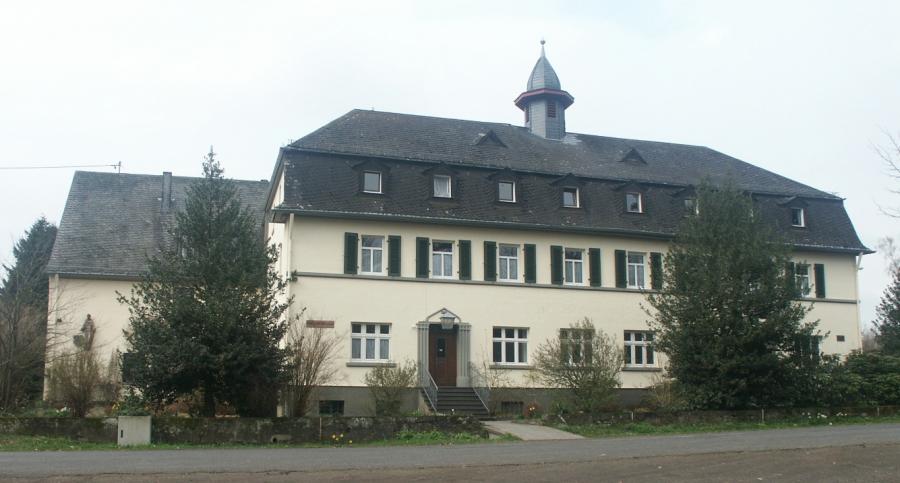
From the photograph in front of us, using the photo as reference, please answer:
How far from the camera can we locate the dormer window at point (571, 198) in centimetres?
3122

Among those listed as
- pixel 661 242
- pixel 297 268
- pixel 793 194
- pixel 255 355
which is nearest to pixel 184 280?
pixel 255 355

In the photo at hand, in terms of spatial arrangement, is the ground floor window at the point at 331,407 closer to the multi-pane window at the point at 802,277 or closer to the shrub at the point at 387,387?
the shrub at the point at 387,387

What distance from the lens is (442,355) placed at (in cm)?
2852

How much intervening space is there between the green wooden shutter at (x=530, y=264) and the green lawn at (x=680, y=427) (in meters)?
7.71

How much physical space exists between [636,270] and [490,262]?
5.67 metres

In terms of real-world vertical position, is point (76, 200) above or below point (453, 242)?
above

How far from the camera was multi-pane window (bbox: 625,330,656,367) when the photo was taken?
30641 millimetres

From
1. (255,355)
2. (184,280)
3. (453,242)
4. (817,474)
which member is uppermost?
(453,242)

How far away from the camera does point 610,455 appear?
1614 centimetres

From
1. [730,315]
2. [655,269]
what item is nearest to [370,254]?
[655,269]

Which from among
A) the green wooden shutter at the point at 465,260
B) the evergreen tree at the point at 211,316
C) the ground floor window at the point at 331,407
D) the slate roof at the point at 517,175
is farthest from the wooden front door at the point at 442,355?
the evergreen tree at the point at 211,316

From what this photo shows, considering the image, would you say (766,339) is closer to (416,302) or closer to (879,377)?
(879,377)

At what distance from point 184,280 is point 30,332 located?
7899 mm

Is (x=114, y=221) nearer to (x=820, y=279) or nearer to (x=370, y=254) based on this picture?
(x=370, y=254)
